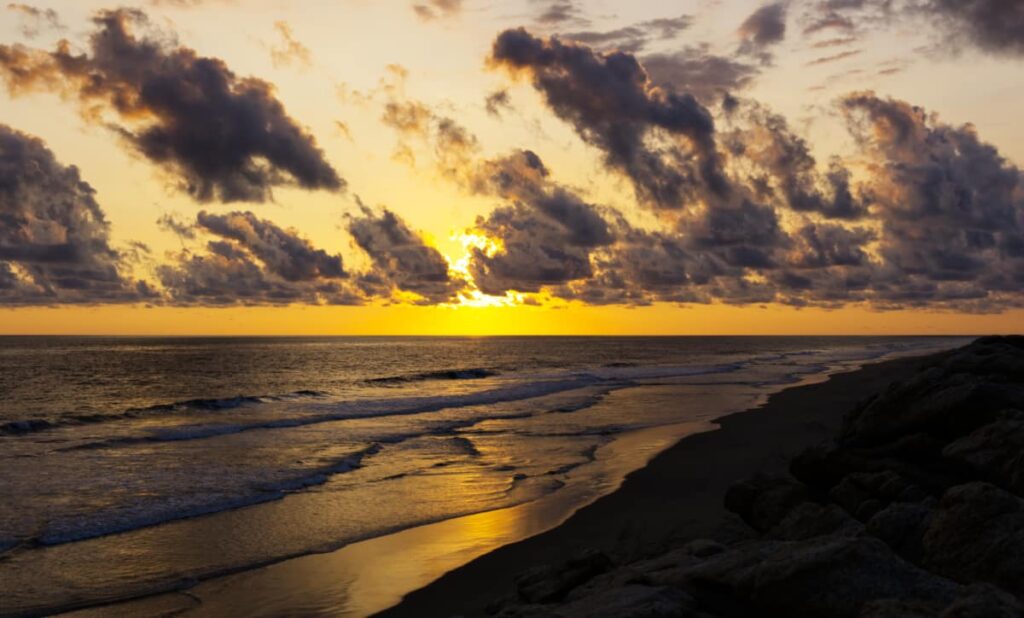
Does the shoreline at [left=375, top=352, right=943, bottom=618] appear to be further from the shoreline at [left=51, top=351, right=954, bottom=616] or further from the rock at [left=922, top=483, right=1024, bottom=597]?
the rock at [left=922, top=483, right=1024, bottom=597]

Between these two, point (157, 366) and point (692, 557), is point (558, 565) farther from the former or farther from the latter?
point (157, 366)

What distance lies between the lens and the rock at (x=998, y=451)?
31.4 feet

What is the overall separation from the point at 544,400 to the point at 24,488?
1143 inches

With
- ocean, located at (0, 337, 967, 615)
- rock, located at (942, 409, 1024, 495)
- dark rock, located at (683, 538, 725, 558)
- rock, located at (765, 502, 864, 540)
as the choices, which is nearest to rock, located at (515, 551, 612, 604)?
dark rock, located at (683, 538, 725, 558)

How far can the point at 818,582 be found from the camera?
21.5 ft

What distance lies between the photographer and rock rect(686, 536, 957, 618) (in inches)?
251

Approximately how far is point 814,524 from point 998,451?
3020mm

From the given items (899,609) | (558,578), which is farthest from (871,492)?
(899,609)

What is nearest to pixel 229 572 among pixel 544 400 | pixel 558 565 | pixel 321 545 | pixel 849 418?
pixel 321 545

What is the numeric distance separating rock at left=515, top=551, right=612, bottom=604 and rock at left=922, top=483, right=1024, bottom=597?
11.0 ft

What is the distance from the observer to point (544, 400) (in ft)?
144

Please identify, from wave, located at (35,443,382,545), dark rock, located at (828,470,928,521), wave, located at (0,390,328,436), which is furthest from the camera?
wave, located at (0,390,328,436)

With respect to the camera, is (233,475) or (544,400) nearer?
(233,475)

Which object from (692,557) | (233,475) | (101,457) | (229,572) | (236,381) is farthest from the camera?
(236,381)
